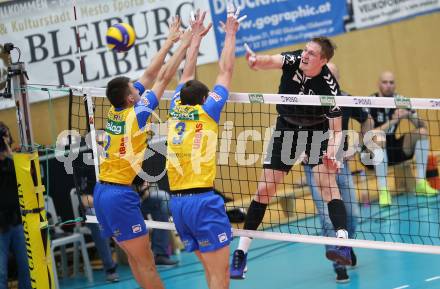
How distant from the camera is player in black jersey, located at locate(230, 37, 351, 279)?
359 inches

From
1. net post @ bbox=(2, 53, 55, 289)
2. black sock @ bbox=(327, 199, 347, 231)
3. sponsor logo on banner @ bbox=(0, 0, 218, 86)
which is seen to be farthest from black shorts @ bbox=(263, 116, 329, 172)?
sponsor logo on banner @ bbox=(0, 0, 218, 86)

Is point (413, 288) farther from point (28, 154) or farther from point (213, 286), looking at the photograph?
point (28, 154)

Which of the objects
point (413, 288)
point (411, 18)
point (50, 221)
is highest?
point (411, 18)

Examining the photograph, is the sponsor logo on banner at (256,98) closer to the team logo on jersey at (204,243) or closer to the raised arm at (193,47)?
the raised arm at (193,47)

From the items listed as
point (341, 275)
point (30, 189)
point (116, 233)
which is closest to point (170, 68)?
point (116, 233)

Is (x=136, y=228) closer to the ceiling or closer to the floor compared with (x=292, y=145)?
closer to the floor

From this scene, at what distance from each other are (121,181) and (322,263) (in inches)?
137

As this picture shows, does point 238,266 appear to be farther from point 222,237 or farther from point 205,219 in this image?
point 205,219

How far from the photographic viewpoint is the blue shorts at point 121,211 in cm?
923

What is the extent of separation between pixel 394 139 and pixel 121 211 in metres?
6.70

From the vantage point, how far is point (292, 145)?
9461mm

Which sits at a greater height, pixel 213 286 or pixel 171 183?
pixel 171 183

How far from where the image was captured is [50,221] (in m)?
12.0

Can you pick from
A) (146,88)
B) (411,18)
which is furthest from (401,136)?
(146,88)
